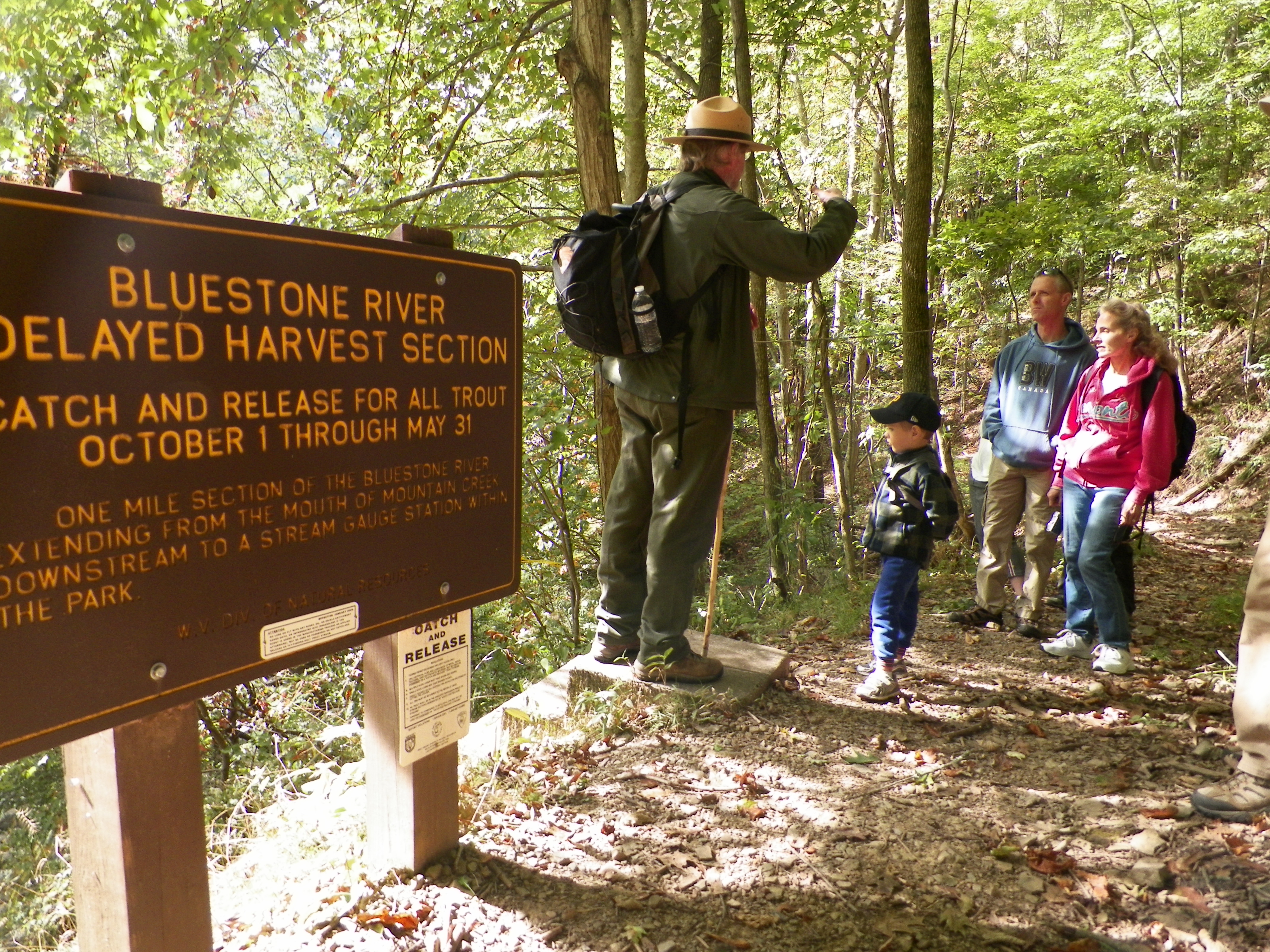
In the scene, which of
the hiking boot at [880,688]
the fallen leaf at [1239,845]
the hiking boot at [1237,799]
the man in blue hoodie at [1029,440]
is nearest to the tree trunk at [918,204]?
the man in blue hoodie at [1029,440]

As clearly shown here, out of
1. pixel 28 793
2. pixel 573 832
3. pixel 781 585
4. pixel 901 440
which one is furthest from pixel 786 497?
pixel 28 793

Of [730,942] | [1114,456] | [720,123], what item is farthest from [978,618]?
[730,942]

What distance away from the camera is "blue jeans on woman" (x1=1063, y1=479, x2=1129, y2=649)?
4.51 m

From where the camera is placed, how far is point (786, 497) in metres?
7.84

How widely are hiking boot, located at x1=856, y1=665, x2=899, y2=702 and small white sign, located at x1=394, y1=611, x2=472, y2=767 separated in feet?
6.95

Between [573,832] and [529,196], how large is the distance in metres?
6.46

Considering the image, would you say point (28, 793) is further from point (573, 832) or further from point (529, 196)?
point (529, 196)

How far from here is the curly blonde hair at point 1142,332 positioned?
14.6 feet

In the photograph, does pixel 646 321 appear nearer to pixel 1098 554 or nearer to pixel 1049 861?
pixel 1049 861

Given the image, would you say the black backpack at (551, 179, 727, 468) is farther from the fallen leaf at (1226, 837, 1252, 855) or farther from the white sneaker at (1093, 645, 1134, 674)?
the white sneaker at (1093, 645, 1134, 674)

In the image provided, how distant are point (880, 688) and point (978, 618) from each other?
1.66 m

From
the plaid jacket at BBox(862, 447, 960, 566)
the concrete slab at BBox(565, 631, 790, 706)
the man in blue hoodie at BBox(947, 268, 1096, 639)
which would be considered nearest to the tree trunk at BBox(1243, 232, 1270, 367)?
the man in blue hoodie at BBox(947, 268, 1096, 639)

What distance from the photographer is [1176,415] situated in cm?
445

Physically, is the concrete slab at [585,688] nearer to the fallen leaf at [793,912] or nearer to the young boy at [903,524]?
the young boy at [903,524]
